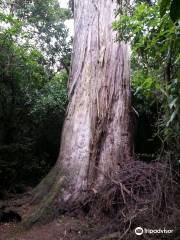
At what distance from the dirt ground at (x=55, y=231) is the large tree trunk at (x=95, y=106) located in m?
0.54

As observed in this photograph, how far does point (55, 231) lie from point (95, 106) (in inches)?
99.4

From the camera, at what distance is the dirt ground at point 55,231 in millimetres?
4539

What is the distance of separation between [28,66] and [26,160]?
2.44m

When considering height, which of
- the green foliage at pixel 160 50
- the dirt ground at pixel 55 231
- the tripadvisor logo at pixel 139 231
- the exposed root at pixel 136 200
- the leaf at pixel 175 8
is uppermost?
the green foliage at pixel 160 50

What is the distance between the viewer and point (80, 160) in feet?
18.9

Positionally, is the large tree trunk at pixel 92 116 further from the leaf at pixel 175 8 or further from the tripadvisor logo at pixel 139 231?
the leaf at pixel 175 8

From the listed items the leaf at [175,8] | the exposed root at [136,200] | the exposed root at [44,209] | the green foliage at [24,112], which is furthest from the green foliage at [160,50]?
the green foliage at [24,112]

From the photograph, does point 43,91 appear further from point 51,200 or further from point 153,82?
point 153,82

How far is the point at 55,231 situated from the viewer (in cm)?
469

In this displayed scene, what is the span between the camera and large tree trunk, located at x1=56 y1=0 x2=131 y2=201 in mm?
5707

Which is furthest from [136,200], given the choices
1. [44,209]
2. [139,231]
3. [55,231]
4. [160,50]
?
[160,50]

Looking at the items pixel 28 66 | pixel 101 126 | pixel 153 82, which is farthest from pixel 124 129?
pixel 28 66

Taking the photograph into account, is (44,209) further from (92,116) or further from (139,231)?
(92,116)

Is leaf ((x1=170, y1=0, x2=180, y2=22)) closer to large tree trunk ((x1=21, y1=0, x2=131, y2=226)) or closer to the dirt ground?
the dirt ground
